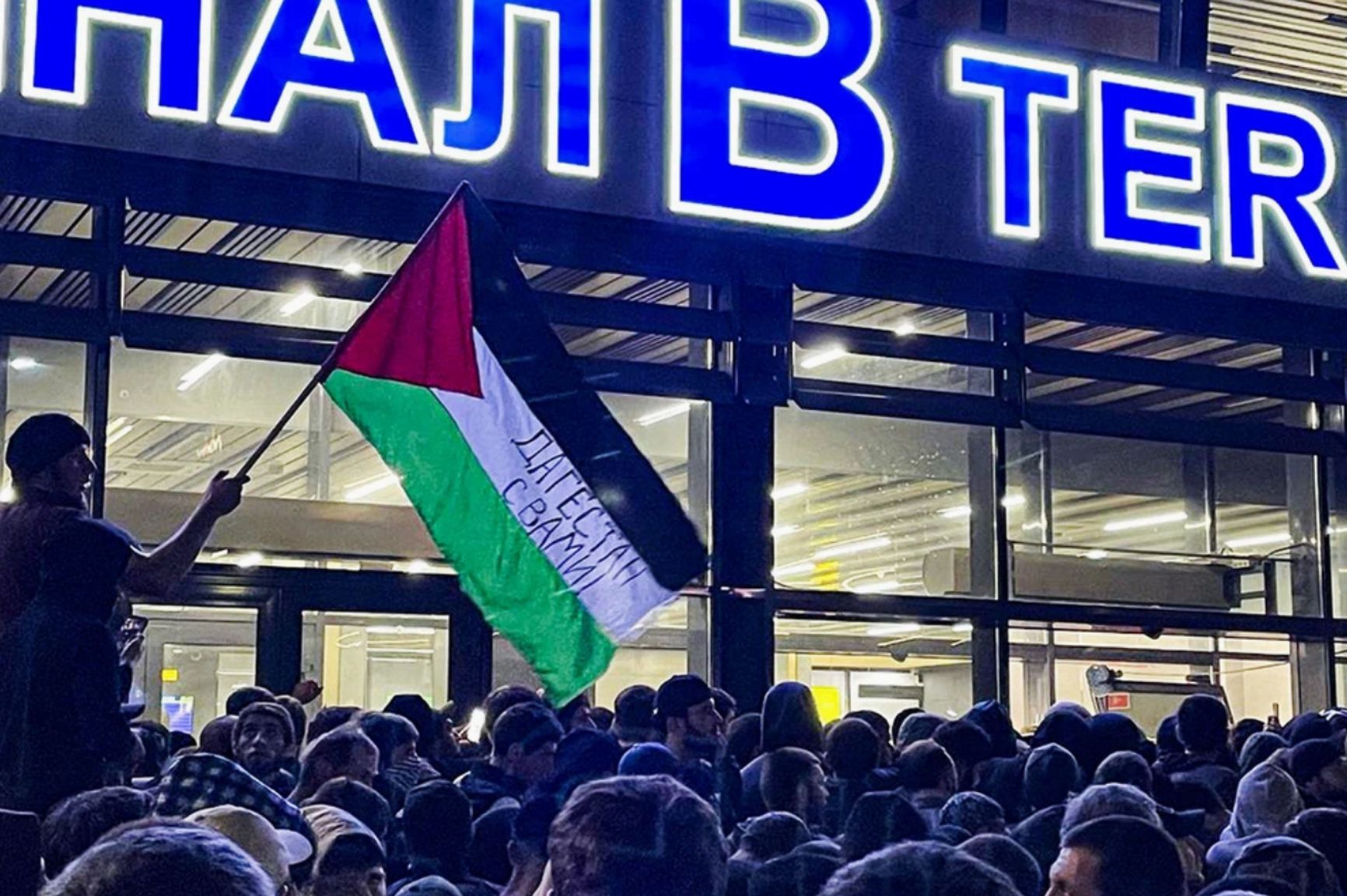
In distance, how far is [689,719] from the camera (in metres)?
8.57

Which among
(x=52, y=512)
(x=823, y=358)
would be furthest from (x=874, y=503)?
(x=52, y=512)

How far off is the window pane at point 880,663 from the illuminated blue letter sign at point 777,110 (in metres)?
2.52

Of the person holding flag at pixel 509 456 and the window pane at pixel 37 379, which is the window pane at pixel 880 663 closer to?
the window pane at pixel 37 379

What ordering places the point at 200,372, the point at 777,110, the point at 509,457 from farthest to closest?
1. the point at 777,110
2. the point at 200,372
3. the point at 509,457

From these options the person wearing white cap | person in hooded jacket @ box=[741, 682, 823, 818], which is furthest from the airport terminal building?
the person wearing white cap

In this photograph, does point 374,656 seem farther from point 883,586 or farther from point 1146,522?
point 1146,522

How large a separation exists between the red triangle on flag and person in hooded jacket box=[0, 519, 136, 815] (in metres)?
0.92

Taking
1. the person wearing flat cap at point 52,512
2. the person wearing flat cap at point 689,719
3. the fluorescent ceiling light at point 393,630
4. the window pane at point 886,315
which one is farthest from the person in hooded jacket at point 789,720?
the window pane at point 886,315

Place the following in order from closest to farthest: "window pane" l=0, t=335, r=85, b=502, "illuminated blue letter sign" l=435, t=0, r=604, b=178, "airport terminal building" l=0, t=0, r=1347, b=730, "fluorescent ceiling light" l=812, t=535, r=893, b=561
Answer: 1. "window pane" l=0, t=335, r=85, b=502
2. "airport terminal building" l=0, t=0, r=1347, b=730
3. "illuminated blue letter sign" l=435, t=0, r=604, b=178
4. "fluorescent ceiling light" l=812, t=535, r=893, b=561

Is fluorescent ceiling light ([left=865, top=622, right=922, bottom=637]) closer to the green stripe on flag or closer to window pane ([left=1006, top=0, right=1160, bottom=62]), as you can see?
window pane ([left=1006, top=0, right=1160, bottom=62])

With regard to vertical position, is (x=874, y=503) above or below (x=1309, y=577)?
above

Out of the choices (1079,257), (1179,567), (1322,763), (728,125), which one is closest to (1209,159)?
(1079,257)

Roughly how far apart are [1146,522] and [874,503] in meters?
2.02

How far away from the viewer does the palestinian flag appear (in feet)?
16.8
